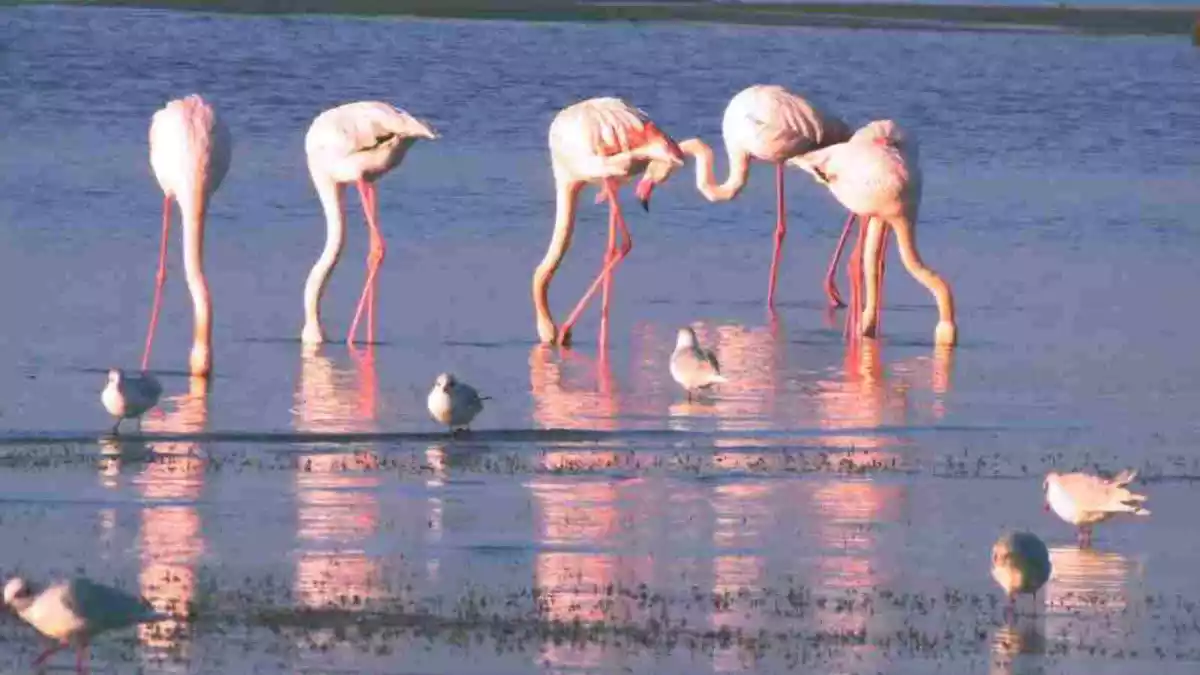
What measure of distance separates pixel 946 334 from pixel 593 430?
4.74m

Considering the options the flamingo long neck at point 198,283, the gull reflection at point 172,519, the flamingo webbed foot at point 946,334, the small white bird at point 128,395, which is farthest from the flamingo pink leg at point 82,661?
the flamingo webbed foot at point 946,334

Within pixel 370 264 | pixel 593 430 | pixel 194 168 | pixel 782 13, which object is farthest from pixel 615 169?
pixel 782 13

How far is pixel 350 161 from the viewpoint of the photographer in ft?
62.5

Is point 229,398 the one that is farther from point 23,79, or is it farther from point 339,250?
point 23,79

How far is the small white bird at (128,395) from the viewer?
13977mm

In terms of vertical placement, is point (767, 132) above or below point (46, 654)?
above

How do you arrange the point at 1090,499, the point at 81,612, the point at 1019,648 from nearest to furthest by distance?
the point at 81,612 → the point at 1019,648 → the point at 1090,499

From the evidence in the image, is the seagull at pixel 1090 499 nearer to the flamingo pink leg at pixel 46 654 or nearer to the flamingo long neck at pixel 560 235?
the flamingo pink leg at pixel 46 654

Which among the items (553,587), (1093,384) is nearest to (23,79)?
(1093,384)

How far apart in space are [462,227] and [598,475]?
1196 cm

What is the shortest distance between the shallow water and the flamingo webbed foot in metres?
0.23

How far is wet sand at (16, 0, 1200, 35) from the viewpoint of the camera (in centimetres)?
6316

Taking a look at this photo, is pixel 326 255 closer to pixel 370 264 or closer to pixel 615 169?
pixel 370 264

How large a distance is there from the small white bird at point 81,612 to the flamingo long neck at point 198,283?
712 centimetres
